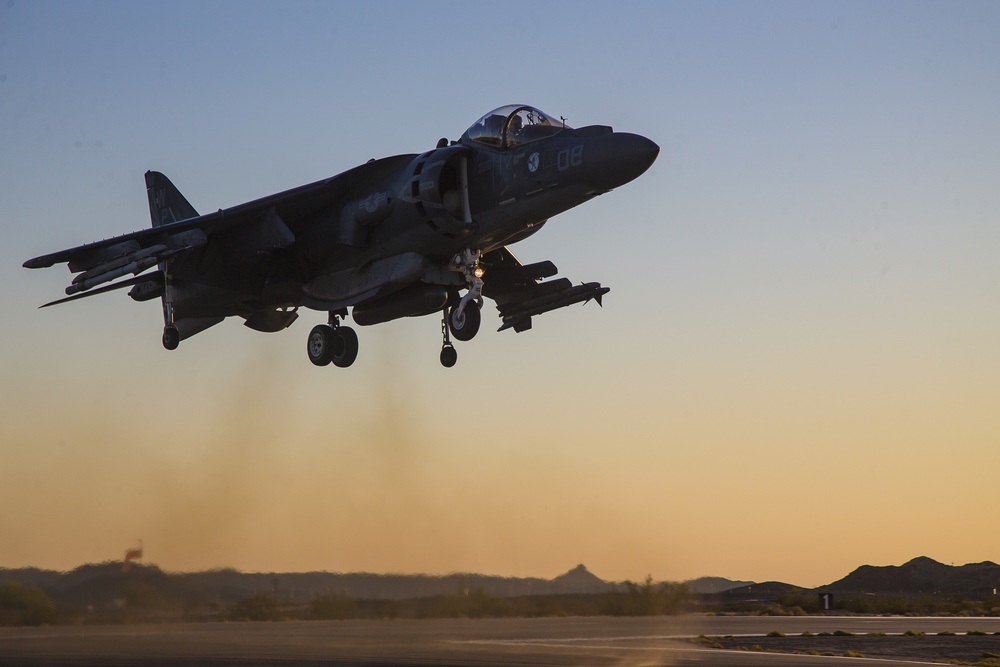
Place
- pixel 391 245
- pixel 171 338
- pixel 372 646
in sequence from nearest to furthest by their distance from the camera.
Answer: pixel 391 245
pixel 171 338
pixel 372 646

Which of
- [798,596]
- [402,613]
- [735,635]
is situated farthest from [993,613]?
[402,613]

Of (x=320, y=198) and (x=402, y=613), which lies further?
(x=402, y=613)

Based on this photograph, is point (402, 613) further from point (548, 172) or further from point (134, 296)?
point (548, 172)

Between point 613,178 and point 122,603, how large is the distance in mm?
14490

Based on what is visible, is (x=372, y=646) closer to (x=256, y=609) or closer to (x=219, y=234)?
(x=256, y=609)

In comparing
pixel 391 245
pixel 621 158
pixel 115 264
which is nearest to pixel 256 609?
pixel 115 264

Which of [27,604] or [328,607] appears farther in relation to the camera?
[328,607]

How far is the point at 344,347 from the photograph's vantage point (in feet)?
87.5

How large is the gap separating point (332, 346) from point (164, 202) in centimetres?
855

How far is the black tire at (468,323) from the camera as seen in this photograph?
24.6 metres

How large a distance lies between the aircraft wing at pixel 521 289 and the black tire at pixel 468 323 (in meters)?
2.77

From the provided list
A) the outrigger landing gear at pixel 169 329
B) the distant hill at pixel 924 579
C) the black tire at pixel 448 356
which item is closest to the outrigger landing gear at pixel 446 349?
the black tire at pixel 448 356

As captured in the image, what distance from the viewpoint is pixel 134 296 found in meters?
26.8

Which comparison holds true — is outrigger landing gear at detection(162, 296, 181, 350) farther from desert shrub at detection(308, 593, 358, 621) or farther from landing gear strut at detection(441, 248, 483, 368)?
desert shrub at detection(308, 593, 358, 621)
